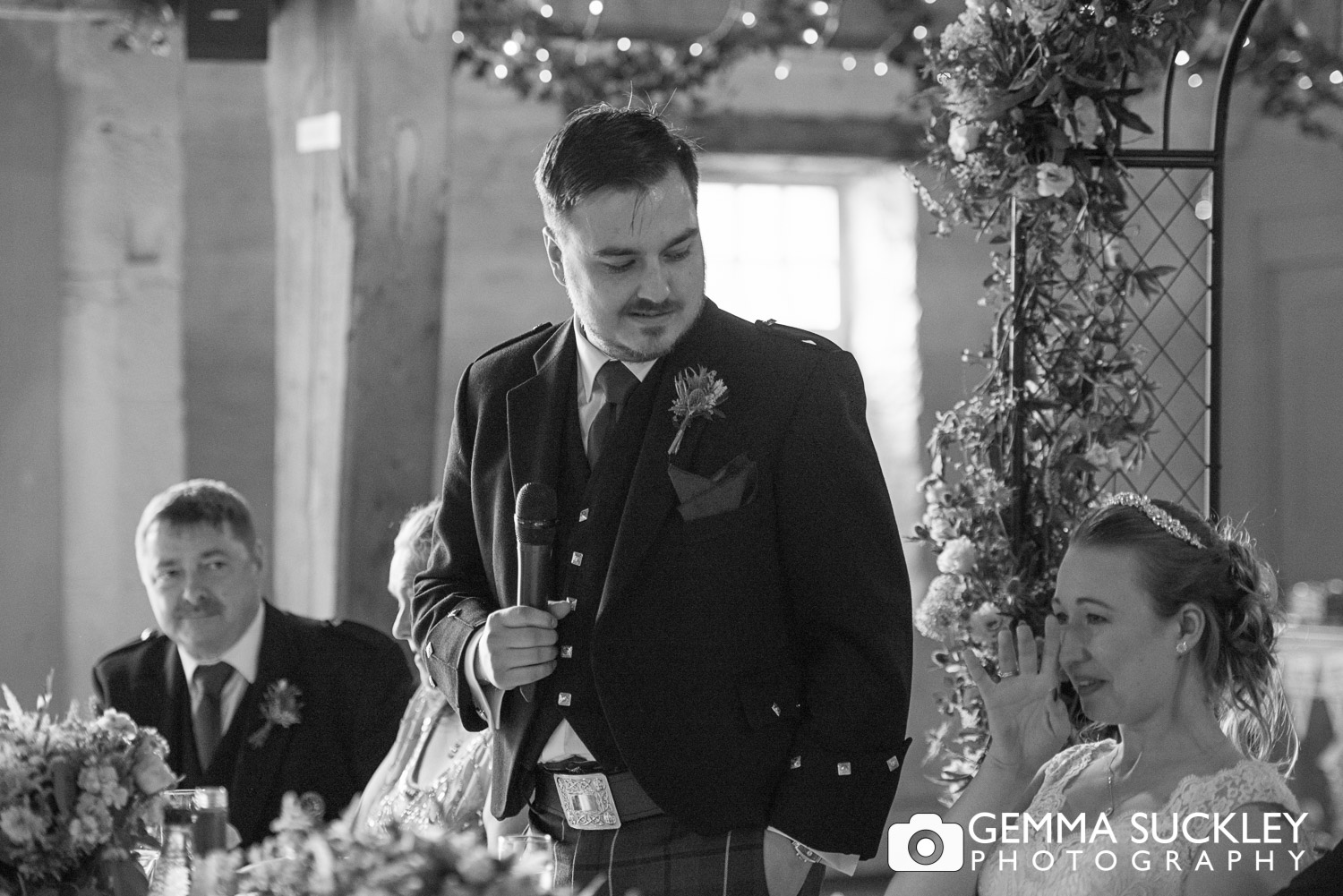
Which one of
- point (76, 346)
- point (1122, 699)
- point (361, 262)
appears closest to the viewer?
point (1122, 699)

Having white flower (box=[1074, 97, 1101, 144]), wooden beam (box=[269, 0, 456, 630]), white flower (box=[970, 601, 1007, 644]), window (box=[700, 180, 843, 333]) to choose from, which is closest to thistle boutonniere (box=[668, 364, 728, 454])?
white flower (box=[970, 601, 1007, 644])

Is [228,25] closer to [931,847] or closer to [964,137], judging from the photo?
[964,137]

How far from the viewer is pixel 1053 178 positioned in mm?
3139

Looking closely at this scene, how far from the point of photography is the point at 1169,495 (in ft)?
22.9

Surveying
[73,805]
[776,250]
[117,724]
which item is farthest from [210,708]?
[776,250]

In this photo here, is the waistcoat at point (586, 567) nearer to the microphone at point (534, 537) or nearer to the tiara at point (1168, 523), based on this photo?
the microphone at point (534, 537)

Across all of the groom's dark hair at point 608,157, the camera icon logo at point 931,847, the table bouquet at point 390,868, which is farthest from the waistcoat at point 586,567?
the table bouquet at point 390,868

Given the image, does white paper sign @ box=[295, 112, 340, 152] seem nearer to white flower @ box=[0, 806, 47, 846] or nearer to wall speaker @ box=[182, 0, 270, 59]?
wall speaker @ box=[182, 0, 270, 59]

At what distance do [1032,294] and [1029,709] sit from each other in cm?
106

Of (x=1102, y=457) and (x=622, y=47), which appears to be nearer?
(x=1102, y=457)

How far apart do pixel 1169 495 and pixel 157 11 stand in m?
4.36

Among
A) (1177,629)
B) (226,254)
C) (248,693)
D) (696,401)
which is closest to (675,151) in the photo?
(696,401)

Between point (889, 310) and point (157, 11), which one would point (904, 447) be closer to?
point (889, 310)

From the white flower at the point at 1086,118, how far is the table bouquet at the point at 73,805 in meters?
1.98
